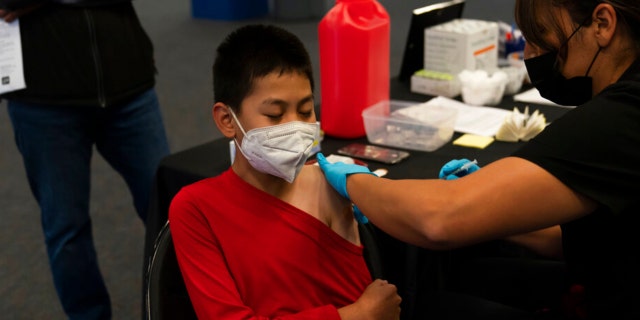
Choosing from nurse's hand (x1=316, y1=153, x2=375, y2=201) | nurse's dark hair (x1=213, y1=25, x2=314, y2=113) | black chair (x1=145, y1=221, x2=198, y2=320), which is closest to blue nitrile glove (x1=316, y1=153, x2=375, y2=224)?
nurse's hand (x1=316, y1=153, x2=375, y2=201)

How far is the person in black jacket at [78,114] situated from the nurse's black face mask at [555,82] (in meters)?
1.18

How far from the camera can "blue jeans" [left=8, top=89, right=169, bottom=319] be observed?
6.65 ft

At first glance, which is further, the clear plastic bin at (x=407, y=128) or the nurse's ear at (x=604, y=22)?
the clear plastic bin at (x=407, y=128)

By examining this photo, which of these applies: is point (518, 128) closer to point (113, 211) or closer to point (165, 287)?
point (165, 287)

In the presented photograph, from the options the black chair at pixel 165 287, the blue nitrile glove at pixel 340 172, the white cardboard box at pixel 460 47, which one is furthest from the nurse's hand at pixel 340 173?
the white cardboard box at pixel 460 47

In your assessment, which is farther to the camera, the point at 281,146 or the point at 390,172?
the point at 390,172

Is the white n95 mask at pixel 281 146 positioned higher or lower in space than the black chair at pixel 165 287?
higher

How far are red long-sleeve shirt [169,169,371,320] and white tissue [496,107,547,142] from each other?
2.56 ft

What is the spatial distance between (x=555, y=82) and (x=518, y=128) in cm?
66

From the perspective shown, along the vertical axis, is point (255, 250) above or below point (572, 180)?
below

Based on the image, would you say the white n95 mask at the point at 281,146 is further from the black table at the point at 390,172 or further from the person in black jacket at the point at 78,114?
the person in black jacket at the point at 78,114

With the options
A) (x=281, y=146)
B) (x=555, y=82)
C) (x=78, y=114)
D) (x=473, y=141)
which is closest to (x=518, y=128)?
(x=473, y=141)

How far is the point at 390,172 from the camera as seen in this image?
1.79 m

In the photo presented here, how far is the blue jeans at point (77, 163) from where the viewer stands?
6.65ft
